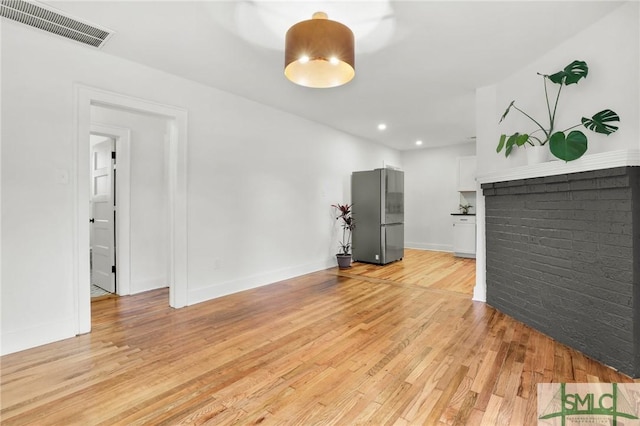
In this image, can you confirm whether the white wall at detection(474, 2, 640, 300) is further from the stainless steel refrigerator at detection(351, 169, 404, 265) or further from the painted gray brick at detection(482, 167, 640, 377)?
the stainless steel refrigerator at detection(351, 169, 404, 265)

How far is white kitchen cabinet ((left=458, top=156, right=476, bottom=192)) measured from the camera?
671 centimetres

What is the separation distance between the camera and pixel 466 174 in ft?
22.4

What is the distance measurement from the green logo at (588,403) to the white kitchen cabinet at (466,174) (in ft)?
17.4

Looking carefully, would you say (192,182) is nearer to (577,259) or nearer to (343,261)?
(343,261)

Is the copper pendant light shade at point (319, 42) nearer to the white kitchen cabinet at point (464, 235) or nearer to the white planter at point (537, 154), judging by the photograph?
the white planter at point (537, 154)

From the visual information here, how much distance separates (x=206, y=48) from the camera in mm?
2793

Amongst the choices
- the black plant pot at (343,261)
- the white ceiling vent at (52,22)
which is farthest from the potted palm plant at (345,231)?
the white ceiling vent at (52,22)

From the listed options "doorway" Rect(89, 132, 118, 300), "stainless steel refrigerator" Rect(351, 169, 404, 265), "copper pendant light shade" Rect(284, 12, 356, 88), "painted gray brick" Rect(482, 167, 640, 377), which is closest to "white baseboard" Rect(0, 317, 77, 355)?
"doorway" Rect(89, 132, 118, 300)

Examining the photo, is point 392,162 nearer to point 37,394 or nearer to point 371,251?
point 371,251

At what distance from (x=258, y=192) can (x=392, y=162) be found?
4.40 metres

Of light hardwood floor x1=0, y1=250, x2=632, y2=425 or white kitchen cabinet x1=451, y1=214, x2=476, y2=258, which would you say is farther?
white kitchen cabinet x1=451, y1=214, x2=476, y2=258

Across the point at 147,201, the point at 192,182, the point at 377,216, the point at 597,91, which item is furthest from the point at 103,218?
the point at 597,91

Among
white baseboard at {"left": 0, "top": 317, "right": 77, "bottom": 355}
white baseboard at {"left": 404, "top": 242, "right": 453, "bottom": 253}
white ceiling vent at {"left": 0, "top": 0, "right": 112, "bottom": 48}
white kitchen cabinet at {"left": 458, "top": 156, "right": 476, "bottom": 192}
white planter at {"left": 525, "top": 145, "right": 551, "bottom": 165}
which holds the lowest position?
white baseboard at {"left": 0, "top": 317, "right": 77, "bottom": 355}

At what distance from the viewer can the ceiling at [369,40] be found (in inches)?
87.4
